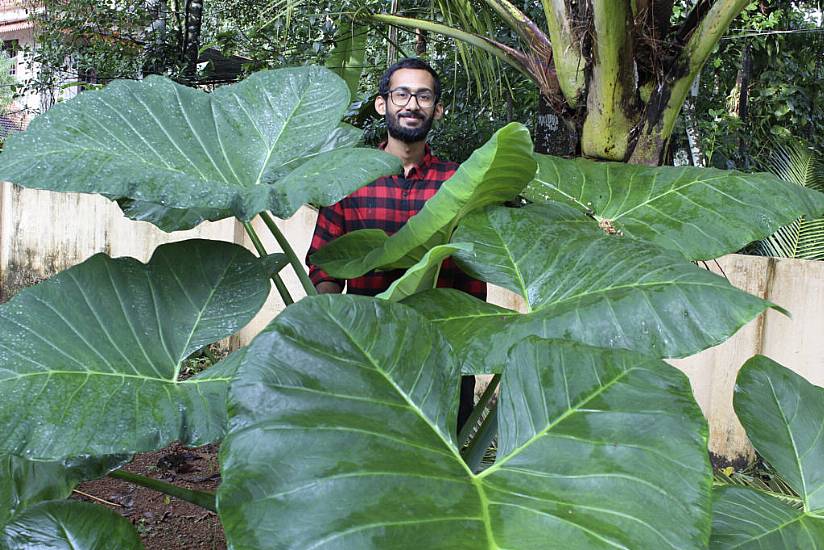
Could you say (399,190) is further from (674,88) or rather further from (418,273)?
(418,273)

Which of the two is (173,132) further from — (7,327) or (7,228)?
(7,228)

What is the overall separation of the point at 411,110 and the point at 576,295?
1.08 metres

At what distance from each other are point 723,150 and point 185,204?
3.83 m

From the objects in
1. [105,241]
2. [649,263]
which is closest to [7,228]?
[105,241]

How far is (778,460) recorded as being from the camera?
1147 millimetres

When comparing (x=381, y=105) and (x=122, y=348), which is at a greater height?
(x=381, y=105)

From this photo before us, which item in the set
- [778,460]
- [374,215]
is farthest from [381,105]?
[778,460]

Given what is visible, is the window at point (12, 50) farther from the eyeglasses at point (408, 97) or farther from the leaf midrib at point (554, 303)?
the leaf midrib at point (554, 303)

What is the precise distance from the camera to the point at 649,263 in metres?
1.10

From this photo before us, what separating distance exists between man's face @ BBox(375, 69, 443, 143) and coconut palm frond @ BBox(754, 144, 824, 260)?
1.93 metres

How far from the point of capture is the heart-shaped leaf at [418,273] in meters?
1.01

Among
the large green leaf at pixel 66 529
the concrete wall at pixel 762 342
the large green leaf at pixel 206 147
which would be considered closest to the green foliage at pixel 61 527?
the large green leaf at pixel 66 529

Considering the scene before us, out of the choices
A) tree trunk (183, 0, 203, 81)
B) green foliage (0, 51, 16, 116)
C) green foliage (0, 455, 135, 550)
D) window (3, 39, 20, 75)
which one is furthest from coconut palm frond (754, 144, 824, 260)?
green foliage (0, 51, 16, 116)

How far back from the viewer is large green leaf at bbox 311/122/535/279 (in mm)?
1104
